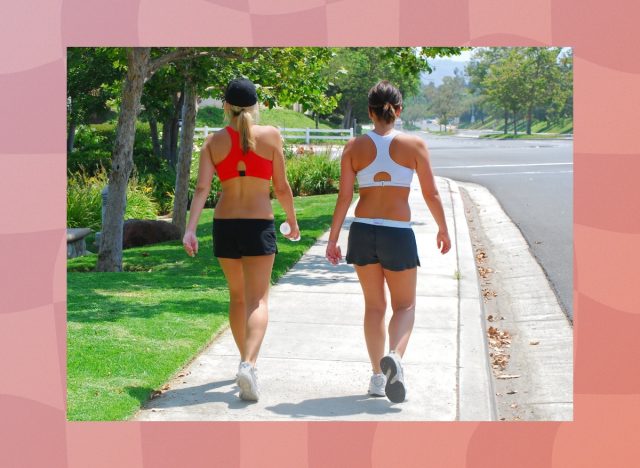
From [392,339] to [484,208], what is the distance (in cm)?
1227

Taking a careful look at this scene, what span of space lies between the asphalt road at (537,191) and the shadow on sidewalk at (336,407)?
347cm

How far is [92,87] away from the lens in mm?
18438

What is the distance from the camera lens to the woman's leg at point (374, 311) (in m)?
5.29

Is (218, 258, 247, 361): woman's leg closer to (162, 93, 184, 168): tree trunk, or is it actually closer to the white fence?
(162, 93, 184, 168): tree trunk

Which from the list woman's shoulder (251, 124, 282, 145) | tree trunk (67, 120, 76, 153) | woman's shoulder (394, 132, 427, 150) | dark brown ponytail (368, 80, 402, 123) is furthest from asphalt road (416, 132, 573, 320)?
tree trunk (67, 120, 76, 153)

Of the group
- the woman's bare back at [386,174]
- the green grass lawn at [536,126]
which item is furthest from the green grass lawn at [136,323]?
the green grass lawn at [536,126]

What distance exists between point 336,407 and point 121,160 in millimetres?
6035

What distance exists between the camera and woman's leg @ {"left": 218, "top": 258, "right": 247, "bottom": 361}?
5285 mm

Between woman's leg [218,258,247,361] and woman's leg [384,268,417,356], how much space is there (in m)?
0.86

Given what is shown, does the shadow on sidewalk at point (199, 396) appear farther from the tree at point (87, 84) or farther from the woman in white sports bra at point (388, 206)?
the tree at point (87, 84)

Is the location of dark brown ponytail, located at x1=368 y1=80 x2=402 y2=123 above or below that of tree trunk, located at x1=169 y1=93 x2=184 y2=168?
below

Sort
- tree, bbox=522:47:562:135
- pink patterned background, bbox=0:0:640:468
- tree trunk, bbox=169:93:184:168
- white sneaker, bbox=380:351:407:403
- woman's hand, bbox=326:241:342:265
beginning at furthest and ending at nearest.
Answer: tree, bbox=522:47:562:135
tree trunk, bbox=169:93:184:168
woman's hand, bbox=326:241:342:265
white sneaker, bbox=380:351:407:403
pink patterned background, bbox=0:0:640:468
